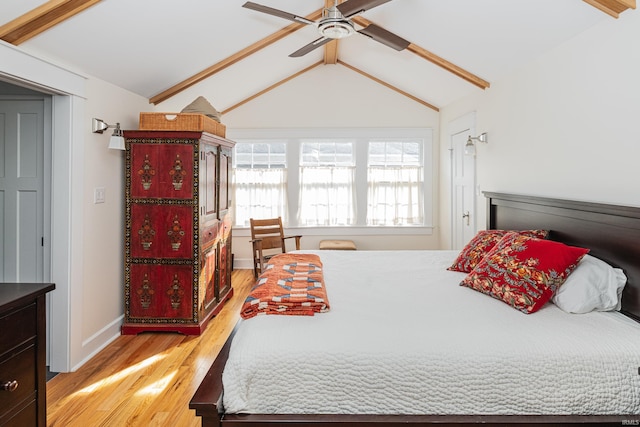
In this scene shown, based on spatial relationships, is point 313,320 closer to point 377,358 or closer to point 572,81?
point 377,358

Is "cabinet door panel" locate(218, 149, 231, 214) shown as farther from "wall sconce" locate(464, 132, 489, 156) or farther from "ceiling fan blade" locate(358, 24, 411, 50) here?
"wall sconce" locate(464, 132, 489, 156)

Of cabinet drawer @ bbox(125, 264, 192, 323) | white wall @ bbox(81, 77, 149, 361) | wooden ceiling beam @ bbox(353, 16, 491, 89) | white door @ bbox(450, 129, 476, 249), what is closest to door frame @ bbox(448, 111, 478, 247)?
white door @ bbox(450, 129, 476, 249)

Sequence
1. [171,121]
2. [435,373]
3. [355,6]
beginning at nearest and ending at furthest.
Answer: [435,373] < [355,6] < [171,121]

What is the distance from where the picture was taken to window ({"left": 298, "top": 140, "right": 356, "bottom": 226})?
6020 millimetres

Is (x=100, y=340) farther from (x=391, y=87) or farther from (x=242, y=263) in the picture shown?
(x=391, y=87)

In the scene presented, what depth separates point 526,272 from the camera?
221cm

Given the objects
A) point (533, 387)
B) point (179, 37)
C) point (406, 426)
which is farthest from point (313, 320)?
point (179, 37)

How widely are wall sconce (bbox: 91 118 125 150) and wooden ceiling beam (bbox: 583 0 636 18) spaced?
3278mm

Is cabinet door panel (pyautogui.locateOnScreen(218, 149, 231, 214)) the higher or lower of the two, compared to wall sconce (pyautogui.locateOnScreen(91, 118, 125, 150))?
lower

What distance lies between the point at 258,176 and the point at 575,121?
4118 millimetres

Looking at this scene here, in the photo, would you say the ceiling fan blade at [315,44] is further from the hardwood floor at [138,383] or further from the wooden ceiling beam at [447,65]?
the hardwood floor at [138,383]

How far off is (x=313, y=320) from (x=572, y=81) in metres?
2.35

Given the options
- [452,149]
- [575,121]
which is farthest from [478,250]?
[452,149]

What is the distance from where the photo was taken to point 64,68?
2.73 metres
